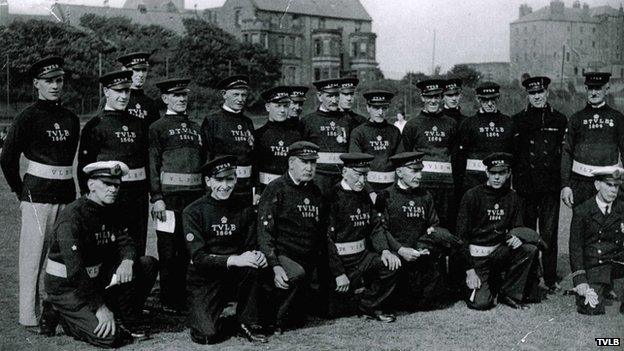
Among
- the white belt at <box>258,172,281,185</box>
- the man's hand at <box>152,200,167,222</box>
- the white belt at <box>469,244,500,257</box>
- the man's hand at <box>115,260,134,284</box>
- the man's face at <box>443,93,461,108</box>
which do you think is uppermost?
the man's face at <box>443,93,461,108</box>

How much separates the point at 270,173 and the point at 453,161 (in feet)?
6.99

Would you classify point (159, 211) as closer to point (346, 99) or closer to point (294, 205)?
point (294, 205)

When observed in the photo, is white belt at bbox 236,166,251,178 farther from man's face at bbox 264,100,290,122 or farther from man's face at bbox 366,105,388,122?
man's face at bbox 366,105,388,122

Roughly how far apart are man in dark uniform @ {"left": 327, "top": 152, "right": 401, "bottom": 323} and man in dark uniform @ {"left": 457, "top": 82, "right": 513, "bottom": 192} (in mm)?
1559

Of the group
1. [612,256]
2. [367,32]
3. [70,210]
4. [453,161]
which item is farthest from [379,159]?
[367,32]

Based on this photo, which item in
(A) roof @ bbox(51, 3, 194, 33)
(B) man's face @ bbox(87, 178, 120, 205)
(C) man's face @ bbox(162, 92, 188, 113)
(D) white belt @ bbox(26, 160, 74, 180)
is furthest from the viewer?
(A) roof @ bbox(51, 3, 194, 33)

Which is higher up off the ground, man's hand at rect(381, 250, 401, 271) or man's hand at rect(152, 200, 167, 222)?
man's hand at rect(152, 200, 167, 222)

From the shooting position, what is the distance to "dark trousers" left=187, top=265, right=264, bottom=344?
5.88 m

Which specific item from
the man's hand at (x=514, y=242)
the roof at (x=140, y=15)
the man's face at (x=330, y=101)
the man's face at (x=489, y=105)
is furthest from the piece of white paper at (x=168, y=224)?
the roof at (x=140, y=15)

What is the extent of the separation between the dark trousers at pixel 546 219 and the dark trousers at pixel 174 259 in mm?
3702

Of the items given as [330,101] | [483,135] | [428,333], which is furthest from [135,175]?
[483,135]

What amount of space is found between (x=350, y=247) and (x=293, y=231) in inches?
25.0

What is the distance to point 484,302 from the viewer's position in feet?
22.5

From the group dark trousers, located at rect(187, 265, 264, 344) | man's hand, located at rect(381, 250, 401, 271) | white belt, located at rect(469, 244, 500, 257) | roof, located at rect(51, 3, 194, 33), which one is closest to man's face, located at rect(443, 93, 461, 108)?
white belt, located at rect(469, 244, 500, 257)
